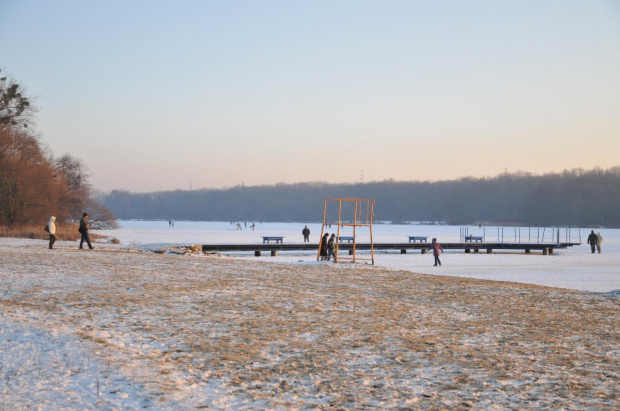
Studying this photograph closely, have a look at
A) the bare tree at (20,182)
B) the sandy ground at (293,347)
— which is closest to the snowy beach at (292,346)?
the sandy ground at (293,347)

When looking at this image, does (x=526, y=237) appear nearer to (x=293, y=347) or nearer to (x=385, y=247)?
(x=385, y=247)

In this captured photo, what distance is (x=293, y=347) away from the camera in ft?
30.4

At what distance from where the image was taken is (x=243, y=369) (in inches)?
318

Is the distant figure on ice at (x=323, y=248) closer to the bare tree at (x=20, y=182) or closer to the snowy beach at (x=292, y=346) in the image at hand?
the snowy beach at (x=292, y=346)

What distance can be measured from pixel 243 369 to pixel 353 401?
5.45ft

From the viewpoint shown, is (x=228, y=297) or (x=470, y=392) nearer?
(x=470, y=392)

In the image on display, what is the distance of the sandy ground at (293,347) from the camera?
7.09 metres

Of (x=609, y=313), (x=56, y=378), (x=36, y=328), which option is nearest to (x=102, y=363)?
(x=56, y=378)

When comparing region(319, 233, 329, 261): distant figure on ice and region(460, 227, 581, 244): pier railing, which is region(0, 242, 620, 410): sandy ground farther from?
region(460, 227, 581, 244): pier railing

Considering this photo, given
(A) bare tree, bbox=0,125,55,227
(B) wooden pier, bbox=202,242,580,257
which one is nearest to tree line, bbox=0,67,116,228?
(A) bare tree, bbox=0,125,55,227

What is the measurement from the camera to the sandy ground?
7.09 meters

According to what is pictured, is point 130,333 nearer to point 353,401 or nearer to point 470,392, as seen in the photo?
point 353,401

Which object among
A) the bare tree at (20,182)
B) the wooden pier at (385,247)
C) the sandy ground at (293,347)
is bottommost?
the sandy ground at (293,347)

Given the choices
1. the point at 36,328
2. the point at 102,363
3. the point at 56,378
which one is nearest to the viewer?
the point at 56,378
